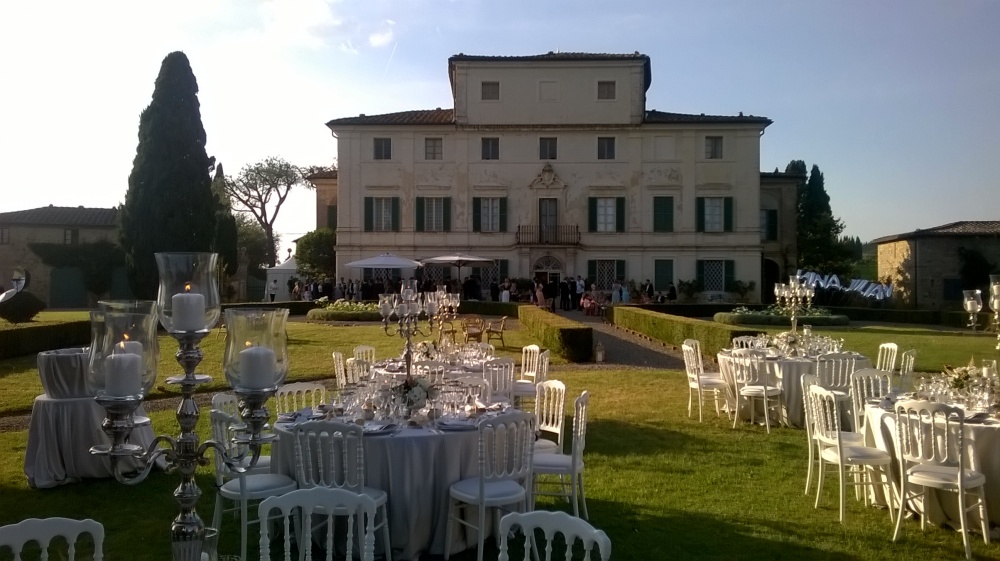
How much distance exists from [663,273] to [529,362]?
2223 cm

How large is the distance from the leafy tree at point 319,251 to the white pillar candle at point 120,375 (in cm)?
3370

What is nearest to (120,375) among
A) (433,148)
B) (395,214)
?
(395,214)

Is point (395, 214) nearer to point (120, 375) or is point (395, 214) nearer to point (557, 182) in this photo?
point (557, 182)

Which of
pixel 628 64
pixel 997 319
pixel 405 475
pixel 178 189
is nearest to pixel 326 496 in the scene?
pixel 405 475

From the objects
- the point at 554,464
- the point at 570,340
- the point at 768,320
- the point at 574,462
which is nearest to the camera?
the point at 574,462

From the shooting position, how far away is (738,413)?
9000 mm

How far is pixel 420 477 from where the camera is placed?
4652 millimetres

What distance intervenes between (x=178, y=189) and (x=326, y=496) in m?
24.7

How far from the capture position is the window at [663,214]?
31.4m

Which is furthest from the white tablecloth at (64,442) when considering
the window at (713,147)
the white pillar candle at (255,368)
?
the window at (713,147)

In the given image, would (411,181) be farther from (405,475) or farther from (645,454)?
(405,475)

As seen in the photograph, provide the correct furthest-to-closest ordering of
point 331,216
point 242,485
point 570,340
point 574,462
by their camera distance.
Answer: point 331,216, point 570,340, point 574,462, point 242,485

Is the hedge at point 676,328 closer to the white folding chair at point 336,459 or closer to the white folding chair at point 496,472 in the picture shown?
the white folding chair at point 496,472

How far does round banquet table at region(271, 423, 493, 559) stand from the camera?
459cm
